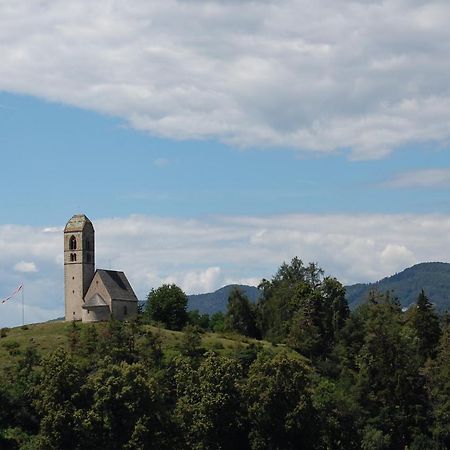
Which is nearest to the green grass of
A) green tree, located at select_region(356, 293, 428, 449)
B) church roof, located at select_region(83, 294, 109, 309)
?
church roof, located at select_region(83, 294, 109, 309)

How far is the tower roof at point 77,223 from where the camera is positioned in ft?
405

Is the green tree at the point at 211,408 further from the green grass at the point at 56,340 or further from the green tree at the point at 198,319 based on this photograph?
the green tree at the point at 198,319

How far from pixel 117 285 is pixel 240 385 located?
4185cm

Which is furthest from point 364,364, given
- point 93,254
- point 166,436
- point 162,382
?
point 93,254

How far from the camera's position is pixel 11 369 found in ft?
306

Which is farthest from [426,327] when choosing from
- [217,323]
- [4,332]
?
[4,332]

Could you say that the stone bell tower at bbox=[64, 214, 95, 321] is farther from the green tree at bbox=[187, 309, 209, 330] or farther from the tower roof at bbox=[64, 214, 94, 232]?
the green tree at bbox=[187, 309, 209, 330]

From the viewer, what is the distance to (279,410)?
269 ft

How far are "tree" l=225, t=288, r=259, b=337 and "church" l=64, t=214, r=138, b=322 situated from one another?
13.1 meters

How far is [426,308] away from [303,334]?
14.7 m

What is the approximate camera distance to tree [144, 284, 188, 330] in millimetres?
123750

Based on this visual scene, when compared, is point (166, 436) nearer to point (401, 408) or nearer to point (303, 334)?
point (401, 408)

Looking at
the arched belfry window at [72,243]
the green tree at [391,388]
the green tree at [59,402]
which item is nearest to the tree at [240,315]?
the arched belfry window at [72,243]

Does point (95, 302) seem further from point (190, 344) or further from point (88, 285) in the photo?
point (190, 344)
